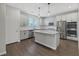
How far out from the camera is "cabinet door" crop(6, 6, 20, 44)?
4.56 metres

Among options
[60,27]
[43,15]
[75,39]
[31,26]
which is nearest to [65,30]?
[60,27]

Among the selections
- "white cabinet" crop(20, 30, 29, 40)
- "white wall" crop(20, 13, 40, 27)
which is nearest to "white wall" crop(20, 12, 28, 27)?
"white wall" crop(20, 13, 40, 27)

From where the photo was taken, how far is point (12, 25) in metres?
4.84

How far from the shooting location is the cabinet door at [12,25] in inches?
179

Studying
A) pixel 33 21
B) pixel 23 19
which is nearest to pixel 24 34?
pixel 23 19

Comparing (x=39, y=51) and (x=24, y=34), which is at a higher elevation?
(x=24, y=34)

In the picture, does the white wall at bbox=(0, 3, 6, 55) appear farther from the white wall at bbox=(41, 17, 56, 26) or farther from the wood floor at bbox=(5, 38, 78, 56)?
the white wall at bbox=(41, 17, 56, 26)

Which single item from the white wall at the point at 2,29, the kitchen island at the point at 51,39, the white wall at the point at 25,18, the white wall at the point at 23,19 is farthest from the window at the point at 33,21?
the white wall at the point at 2,29

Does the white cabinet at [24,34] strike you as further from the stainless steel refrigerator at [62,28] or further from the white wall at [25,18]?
the stainless steel refrigerator at [62,28]

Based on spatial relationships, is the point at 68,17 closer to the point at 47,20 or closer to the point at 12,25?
the point at 47,20

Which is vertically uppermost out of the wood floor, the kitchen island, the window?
the window

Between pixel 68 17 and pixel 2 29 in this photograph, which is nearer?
pixel 2 29

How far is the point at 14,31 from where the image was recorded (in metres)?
4.98

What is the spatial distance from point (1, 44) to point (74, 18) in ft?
17.2
